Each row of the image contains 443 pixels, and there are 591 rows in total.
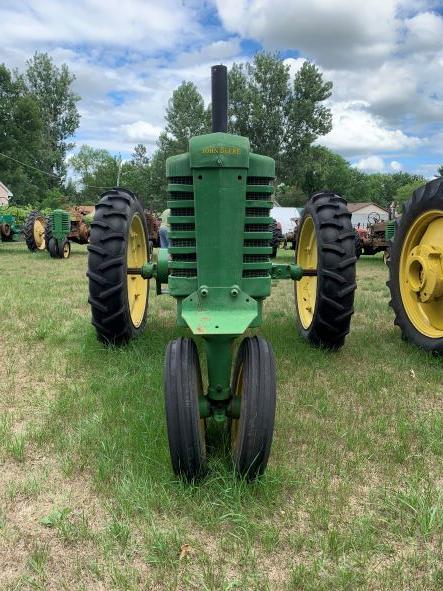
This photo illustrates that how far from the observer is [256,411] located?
2.54 meters

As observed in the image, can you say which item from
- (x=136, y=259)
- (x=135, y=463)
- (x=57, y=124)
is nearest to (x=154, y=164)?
(x=57, y=124)

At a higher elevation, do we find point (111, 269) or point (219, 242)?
point (219, 242)

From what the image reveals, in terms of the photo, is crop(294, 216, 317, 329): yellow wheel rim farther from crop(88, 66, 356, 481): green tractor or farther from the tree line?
the tree line

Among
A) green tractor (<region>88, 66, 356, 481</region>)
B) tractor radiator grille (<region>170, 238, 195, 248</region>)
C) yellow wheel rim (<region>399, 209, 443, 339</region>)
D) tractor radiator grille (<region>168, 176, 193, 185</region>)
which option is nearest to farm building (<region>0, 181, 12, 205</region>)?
green tractor (<region>88, 66, 356, 481</region>)

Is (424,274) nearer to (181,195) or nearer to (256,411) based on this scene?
(181,195)

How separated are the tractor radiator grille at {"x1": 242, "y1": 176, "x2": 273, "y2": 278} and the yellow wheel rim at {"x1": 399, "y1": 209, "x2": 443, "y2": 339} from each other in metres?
2.04

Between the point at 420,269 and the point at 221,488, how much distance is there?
336 cm

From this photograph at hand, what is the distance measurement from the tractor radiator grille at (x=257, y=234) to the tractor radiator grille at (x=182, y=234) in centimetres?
34

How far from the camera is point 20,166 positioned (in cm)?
4459

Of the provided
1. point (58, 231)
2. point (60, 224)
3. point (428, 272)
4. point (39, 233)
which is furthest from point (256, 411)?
point (39, 233)

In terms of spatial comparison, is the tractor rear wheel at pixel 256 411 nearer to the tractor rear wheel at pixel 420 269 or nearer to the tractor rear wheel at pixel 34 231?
the tractor rear wheel at pixel 420 269

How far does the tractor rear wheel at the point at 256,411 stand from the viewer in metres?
2.55

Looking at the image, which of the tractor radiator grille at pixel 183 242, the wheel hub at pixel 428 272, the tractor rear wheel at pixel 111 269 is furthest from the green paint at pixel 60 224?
the tractor radiator grille at pixel 183 242

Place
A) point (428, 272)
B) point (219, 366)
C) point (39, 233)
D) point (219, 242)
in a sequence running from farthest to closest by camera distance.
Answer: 1. point (39, 233)
2. point (428, 272)
3. point (219, 242)
4. point (219, 366)
